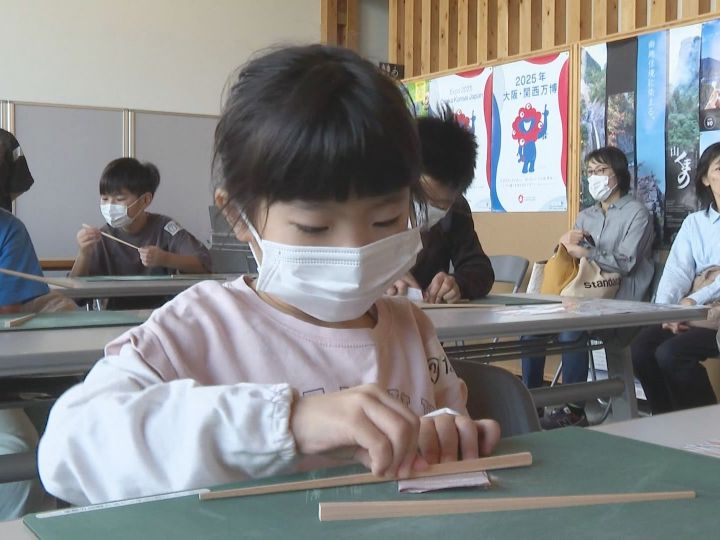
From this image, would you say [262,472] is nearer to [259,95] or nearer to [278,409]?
[278,409]

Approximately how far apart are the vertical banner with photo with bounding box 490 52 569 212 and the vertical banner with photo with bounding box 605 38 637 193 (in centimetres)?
27

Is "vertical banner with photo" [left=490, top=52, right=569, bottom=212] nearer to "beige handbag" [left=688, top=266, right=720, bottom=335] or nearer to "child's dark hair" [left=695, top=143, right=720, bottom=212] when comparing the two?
"child's dark hair" [left=695, top=143, right=720, bottom=212]

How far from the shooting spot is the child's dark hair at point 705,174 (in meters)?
3.52

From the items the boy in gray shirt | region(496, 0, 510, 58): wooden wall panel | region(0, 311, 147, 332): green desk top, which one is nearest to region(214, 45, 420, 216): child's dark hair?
region(0, 311, 147, 332): green desk top

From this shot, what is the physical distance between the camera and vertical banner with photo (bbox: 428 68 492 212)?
4898 mm

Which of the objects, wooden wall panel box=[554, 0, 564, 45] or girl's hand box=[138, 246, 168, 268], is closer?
girl's hand box=[138, 246, 168, 268]

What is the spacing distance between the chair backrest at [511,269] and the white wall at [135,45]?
188 cm

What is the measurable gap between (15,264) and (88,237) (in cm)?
139

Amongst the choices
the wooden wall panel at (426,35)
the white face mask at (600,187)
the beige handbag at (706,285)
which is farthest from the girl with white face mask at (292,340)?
the wooden wall panel at (426,35)

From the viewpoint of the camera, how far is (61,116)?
218 inches

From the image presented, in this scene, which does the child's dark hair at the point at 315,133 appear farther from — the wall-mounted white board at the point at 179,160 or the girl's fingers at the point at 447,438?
the wall-mounted white board at the point at 179,160

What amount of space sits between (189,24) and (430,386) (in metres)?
5.36

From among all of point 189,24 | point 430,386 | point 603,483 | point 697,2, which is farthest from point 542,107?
point 603,483

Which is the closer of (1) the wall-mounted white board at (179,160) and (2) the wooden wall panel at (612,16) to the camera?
(2) the wooden wall panel at (612,16)
